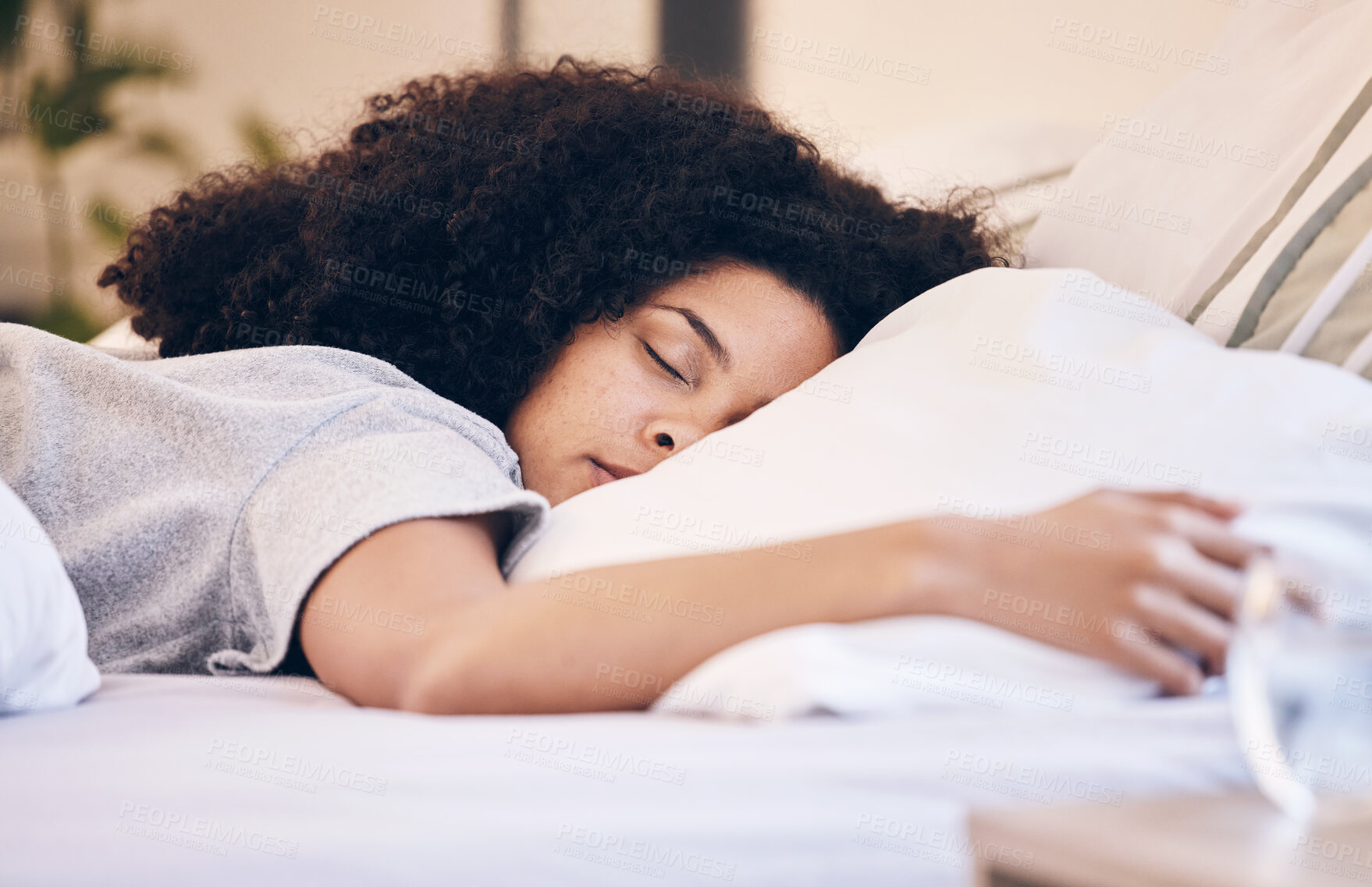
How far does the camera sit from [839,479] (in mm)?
706

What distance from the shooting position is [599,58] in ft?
7.36

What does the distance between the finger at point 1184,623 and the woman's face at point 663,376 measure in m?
0.52

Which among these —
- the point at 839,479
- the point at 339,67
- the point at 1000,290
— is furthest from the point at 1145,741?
the point at 339,67

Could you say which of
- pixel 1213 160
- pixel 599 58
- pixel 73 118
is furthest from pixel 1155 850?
pixel 73 118

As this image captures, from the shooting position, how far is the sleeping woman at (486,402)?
58 cm

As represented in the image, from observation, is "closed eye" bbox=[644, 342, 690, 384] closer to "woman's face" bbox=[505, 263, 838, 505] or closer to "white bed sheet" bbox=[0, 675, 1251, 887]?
"woman's face" bbox=[505, 263, 838, 505]

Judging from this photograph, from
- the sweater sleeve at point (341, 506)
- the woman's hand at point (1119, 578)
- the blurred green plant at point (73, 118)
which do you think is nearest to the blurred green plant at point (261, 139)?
the blurred green plant at point (73, 118)

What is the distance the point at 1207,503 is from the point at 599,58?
1.97m

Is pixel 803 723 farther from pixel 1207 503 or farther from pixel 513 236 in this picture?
pixel 513 236

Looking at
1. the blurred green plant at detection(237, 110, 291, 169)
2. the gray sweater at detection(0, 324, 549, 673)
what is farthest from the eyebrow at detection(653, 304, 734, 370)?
the blurred green plant at detection(237, 110, 291, 169)

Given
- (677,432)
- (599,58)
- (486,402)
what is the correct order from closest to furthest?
1. (677,432)
2. (486,402)
3. (599,58)

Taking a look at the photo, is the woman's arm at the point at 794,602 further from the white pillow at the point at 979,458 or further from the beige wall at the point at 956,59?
the beige wall at the point at 956,59

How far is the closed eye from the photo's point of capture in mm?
1029

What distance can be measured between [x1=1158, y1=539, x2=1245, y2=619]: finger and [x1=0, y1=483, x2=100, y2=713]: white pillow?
63 centimetres
